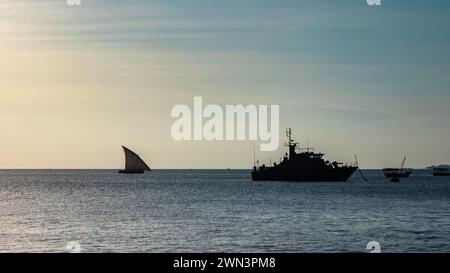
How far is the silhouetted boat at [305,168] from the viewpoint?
140 meters

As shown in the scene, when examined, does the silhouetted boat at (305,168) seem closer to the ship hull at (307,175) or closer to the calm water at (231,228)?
the ship hull at (307,175)

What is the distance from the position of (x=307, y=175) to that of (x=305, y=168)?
1.94 m

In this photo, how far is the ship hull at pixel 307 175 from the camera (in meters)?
143

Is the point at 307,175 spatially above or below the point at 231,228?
above

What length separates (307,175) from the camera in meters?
143

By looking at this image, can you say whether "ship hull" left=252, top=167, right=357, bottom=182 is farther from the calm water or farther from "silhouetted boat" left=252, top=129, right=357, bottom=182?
the calm water

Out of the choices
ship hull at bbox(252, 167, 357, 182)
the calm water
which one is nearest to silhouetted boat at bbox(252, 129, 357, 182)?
ship hull at bbox(252, 167, 357, 182)

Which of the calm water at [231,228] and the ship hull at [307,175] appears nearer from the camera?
the calm water at [231,228]

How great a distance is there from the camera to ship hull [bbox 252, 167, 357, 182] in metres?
143

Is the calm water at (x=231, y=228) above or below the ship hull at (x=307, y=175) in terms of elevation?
below

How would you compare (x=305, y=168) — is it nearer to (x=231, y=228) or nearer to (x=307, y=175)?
(x=307, y=175)

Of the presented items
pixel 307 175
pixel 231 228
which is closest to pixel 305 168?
pixel 307 175

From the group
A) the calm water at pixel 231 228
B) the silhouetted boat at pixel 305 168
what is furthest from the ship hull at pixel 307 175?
the calm water at pixel 231 228
